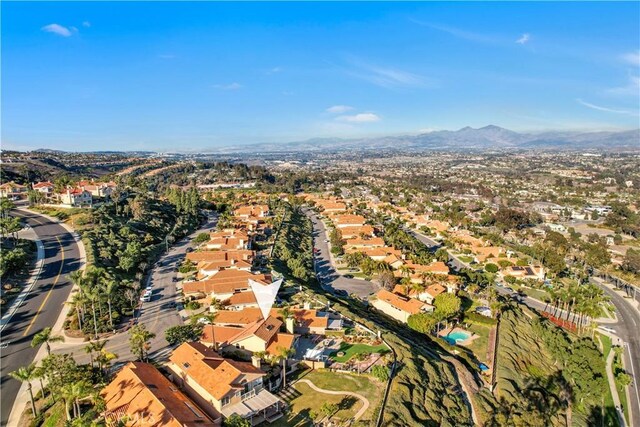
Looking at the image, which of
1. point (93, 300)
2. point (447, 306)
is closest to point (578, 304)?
point (447, 306)

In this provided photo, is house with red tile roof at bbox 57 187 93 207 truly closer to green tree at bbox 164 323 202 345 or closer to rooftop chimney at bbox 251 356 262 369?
green tree at bbox 164 323 202 345

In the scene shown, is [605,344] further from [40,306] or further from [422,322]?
[40,306]

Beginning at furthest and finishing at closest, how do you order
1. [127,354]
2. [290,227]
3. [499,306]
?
1. [290,227]
2. [499,306]
3. [127,354]

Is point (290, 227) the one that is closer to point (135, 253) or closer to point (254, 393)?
point (135, 253)

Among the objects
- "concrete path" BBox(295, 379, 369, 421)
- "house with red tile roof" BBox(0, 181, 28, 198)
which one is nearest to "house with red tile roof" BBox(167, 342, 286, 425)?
"concrete path" BBox(295, 379, 369, 421)

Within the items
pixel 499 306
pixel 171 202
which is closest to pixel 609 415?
pixel 499 306
